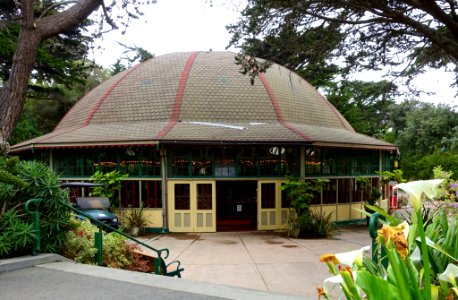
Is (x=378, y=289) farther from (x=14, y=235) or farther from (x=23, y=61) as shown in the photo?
(x=23, y=61)

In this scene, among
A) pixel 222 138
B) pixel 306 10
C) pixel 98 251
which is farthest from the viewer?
pixel 222 138

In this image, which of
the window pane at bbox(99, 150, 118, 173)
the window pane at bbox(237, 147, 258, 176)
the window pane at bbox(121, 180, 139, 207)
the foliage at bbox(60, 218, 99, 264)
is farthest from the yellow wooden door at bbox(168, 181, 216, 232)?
the foliage at bbox(60, 218, 99, 264)

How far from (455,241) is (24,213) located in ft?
20.1

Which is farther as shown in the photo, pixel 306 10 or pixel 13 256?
pixel 306 10

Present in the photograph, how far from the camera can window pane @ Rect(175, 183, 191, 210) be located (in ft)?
54.6

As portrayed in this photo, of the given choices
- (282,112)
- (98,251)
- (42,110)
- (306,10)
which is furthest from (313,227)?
(42,110)

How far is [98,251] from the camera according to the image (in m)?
6.86

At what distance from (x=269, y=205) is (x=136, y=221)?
546 centimetres

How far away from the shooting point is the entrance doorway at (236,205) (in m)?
17.2

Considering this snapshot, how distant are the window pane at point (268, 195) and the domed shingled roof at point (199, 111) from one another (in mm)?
1982

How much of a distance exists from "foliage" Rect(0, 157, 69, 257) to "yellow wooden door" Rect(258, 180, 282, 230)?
10.9 meters

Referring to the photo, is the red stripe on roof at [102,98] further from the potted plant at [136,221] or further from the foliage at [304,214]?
the foliage at [304,214]

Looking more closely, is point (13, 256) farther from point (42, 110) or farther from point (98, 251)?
point (42, 110)

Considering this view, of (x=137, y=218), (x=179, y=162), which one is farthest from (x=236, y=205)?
(x=137, y=218)
